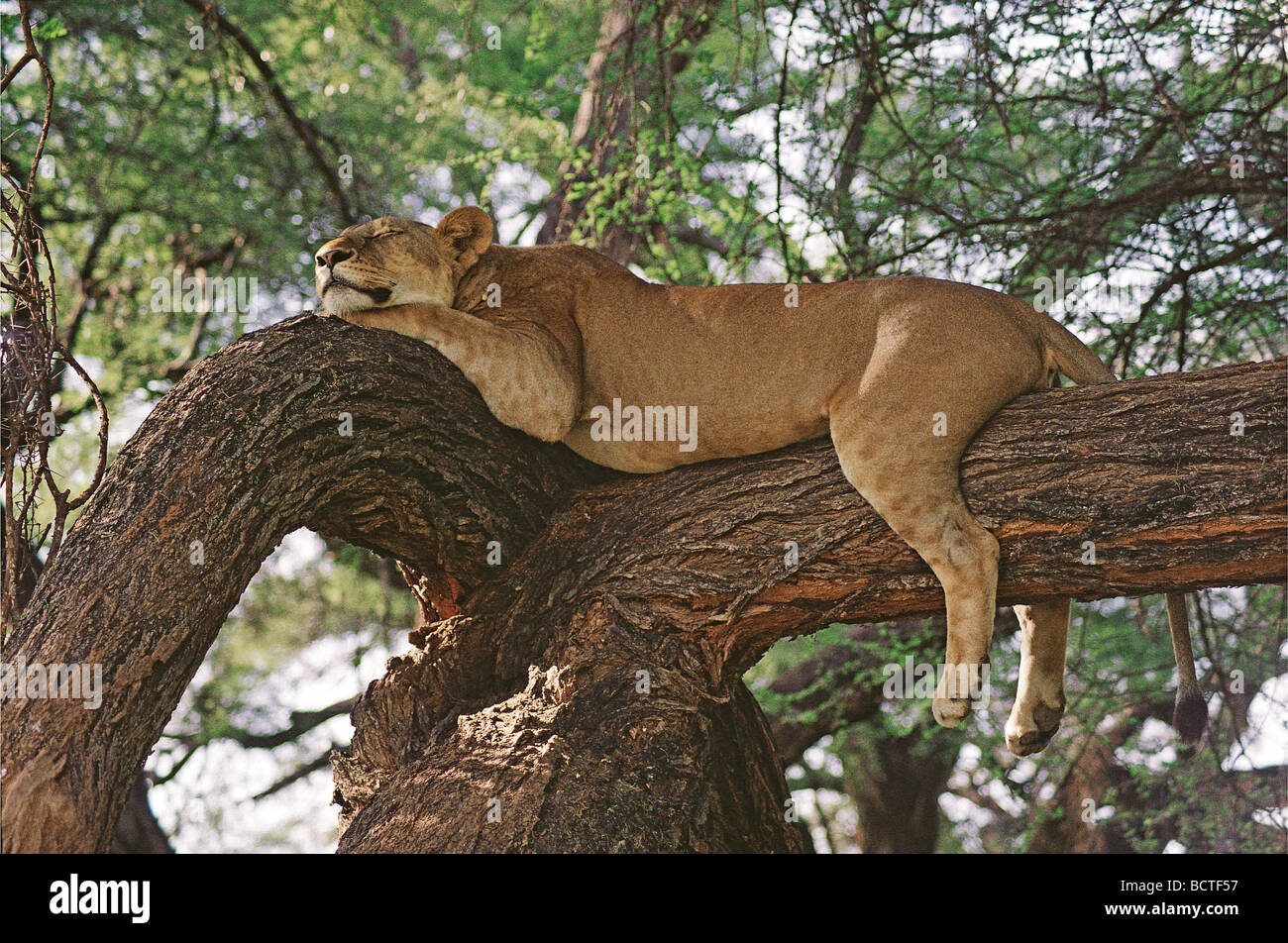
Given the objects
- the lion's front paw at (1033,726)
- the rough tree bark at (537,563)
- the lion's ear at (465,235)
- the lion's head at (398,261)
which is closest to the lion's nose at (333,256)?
the lion's head at (398,261)

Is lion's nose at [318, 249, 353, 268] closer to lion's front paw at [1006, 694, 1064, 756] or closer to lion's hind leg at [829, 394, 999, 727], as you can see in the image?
lion's hind leg at [829, 394, 999, 727]

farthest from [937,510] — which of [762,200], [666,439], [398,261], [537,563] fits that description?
[762,200]

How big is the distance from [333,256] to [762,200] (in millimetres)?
4296

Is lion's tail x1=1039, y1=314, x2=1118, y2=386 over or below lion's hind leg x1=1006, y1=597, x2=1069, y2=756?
over

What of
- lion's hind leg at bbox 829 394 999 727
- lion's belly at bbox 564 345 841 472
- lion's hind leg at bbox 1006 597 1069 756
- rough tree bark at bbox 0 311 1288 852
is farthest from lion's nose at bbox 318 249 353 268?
lion's hind leg at bbox 1006 597 1069 756

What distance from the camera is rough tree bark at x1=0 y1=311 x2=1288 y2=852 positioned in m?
3.17

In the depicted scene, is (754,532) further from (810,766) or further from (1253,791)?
(810,766)

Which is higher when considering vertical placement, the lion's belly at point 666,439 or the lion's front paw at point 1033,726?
the lion's belly at point 666,439

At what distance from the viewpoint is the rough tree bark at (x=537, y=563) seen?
3.17m

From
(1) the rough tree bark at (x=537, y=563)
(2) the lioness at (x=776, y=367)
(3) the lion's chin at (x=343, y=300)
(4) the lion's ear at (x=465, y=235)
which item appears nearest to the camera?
(1) the rough tree bark at (x=537, y=563)

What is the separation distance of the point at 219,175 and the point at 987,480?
716 cm

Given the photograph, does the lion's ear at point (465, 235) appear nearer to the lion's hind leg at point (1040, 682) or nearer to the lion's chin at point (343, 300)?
the lion's chin at point (343, 300)

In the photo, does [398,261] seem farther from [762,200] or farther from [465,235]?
[762,200]
